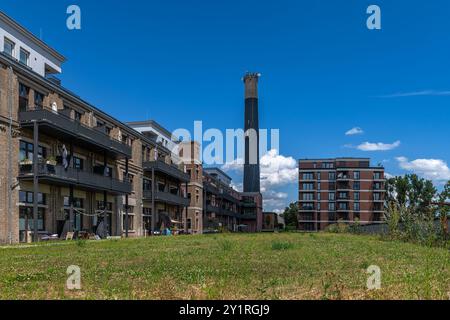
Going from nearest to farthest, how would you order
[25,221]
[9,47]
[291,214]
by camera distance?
[25,221] < [9,47] < [291,214]

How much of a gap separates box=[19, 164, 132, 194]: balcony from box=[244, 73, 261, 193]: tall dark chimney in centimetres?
6511

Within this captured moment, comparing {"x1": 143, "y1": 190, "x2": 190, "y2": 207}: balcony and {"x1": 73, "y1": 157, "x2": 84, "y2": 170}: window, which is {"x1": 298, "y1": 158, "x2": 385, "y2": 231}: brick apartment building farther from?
{"x1": 73, "y1": 157, "x2": 84, "y2": 170}: window

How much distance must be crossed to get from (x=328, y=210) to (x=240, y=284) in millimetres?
113022

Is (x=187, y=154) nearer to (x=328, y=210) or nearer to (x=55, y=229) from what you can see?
(x=55, y=229)

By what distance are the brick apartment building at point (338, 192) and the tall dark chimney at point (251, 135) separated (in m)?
12.1

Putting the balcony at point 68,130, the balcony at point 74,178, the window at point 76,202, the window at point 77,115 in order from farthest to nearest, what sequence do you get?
1. the window at point 77,115
2. the window at point 76,202
3. the balcony at point 68,130
4. the balcony at point 74,178

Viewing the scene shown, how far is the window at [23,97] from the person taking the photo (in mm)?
32250

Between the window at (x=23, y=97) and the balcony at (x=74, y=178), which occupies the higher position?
the window at (x=23, y=97)

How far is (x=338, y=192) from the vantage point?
115m

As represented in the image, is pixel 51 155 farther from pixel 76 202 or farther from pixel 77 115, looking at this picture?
pixel 77 115

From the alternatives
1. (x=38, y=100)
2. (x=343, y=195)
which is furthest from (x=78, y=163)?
(x=343, y=195)

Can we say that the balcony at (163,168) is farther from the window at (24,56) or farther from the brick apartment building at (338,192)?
the brick apartment building at (338,192)

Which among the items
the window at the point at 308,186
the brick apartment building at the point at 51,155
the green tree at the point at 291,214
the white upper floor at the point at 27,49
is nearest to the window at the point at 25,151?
the brick apartment building at the point at 51,155

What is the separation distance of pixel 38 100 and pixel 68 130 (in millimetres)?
3025
